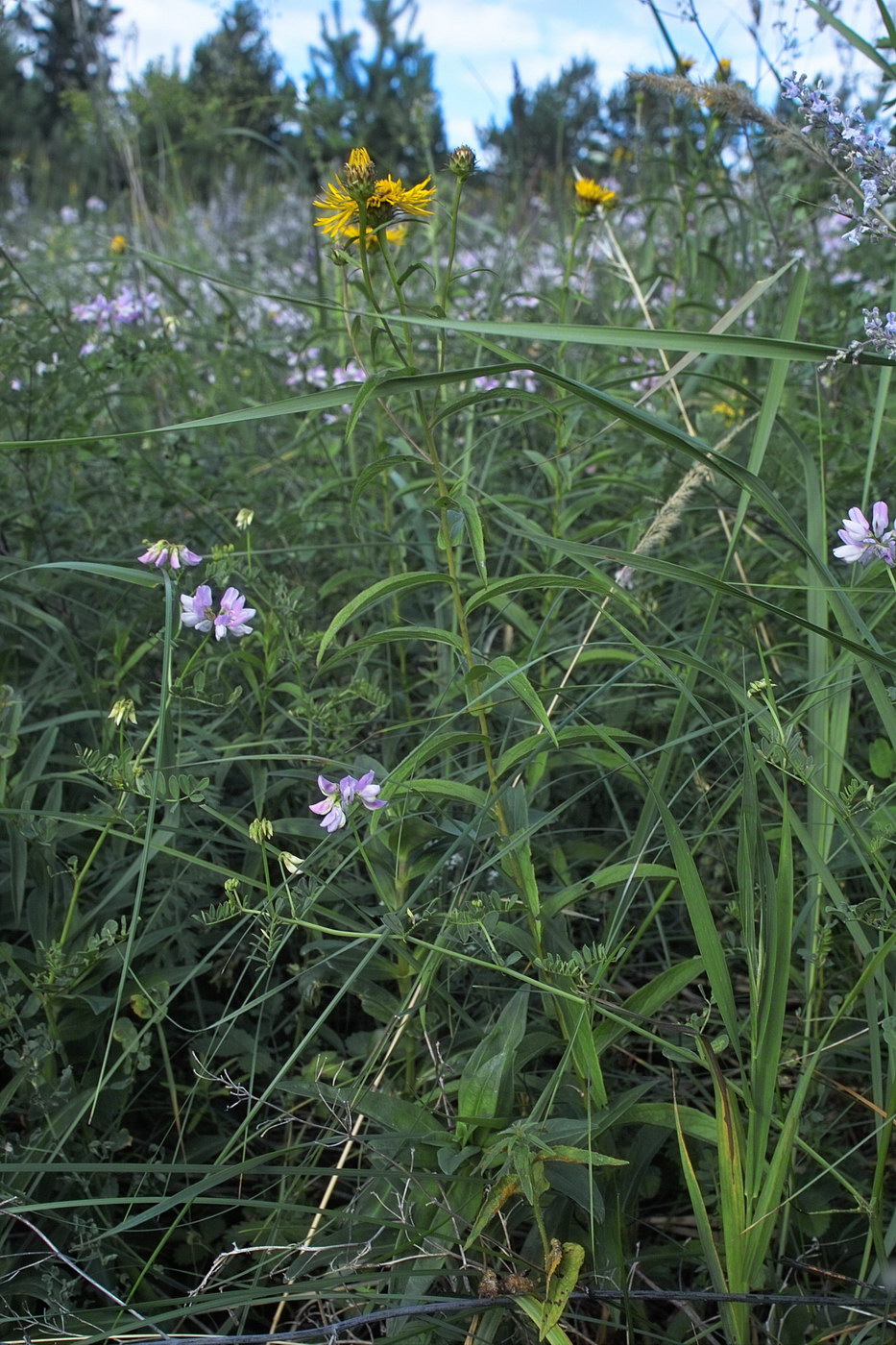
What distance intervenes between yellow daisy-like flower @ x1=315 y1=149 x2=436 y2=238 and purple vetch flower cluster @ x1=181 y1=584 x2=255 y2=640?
0.45 meters

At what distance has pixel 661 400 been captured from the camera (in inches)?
95.0

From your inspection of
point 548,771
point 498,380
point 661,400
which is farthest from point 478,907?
point 498,380

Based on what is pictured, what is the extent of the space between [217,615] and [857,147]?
36.5 inches

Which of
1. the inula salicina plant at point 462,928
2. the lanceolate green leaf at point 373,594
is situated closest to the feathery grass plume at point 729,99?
the inula salicina plant at point 462,928

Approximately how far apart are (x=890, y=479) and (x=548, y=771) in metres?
0.77

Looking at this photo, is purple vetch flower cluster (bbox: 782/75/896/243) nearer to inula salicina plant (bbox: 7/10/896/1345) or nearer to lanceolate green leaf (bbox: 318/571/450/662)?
inula salicina plant (bbox: 7/10/896/1345)

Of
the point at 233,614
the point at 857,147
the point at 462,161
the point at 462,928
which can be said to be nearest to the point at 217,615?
the point at 233,614

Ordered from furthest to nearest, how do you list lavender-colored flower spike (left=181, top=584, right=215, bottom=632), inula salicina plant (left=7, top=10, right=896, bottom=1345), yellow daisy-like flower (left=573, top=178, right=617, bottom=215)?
yellow daisy-like flower (left=573, top=178, right=617, bottom=215)
lavender-colored flower spike (left=181, top=584, right=215, bottom=632)
inula salicina plant (left=7, top=10, right=896, bottom=1345)

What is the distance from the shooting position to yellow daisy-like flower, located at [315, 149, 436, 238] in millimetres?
1039

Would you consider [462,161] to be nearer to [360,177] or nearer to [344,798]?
[360,177]

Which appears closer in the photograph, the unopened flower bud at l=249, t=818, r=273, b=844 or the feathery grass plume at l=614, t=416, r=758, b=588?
the unopened flower bud at l=249, t=818, r=273, b=844

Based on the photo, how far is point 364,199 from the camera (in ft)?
3.40

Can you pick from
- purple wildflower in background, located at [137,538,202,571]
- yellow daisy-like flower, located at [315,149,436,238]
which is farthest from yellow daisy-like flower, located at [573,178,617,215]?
purple wildflower in background, located at [137,538,202,571]

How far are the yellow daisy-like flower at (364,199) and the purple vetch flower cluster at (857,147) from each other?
0.45 metres
